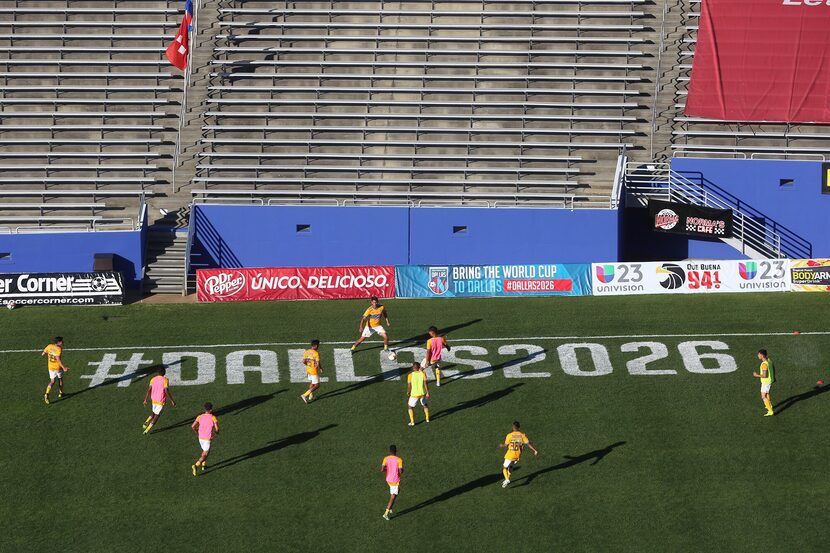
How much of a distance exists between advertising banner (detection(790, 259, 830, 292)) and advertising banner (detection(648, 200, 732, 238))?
365cm

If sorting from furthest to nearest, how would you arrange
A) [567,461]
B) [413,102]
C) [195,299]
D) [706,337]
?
[413,102] → [195,299] → [706,337] → [567,461]

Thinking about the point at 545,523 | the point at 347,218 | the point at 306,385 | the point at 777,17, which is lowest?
the point at 545,523

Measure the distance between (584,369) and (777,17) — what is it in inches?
835

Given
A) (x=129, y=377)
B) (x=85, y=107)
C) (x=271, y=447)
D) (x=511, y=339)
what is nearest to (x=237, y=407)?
(x=271, y=447)

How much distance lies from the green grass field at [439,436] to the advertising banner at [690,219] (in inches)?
192

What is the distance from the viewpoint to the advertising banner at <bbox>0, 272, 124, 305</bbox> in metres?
41.0

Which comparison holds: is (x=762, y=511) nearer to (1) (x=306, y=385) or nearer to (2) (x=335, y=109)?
(1) (x=306, y=385)

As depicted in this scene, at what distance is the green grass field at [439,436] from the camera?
91.0ft

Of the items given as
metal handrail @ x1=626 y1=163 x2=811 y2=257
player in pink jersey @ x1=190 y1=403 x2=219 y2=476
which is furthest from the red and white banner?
player in pink jersey @ x1=190 y1=403 x2=219 y2=476

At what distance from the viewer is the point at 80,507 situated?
93.7ft

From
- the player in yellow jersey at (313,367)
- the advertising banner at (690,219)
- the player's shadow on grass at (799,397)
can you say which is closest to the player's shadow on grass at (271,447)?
the player in yellow jersey at (313,367)

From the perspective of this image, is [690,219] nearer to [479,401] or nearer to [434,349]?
[434,349]

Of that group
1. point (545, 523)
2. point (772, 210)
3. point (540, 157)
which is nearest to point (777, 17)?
point (772, 210)

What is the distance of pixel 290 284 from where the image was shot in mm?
41812
